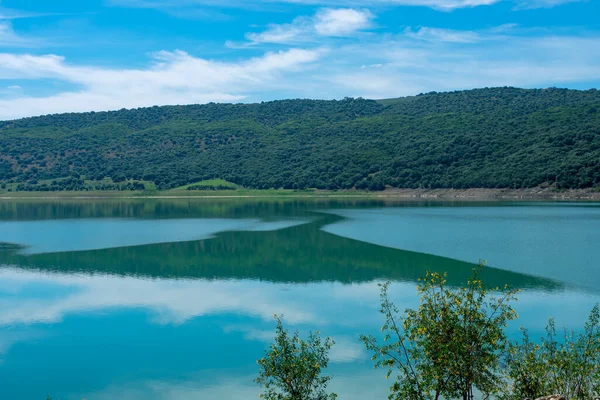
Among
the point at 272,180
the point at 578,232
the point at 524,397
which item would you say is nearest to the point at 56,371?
the point at 524,397

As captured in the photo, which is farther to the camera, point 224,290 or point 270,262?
point 270,262

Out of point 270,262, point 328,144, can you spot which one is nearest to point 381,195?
point 328,144

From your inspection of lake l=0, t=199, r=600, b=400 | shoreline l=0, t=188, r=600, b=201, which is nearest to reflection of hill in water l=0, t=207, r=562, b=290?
lake l=0, t=199, r=600, b=400

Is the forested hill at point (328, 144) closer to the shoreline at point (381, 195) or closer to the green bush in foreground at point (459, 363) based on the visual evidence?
the shoreline at point (381, 195)

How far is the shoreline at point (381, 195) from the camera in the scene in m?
85.8

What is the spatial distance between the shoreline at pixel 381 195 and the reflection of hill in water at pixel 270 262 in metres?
52.3

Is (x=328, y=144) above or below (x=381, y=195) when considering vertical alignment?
above

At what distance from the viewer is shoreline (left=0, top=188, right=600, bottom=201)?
85750 mm

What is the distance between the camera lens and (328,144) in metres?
→ 137

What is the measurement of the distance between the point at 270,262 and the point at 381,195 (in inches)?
2827

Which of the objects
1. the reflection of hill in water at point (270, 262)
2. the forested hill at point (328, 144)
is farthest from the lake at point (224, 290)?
the forested hill at point (328, 144)

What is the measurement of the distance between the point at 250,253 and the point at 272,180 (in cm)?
8256

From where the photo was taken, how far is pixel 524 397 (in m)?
10.4

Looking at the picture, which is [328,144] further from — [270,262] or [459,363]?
[459,363]
